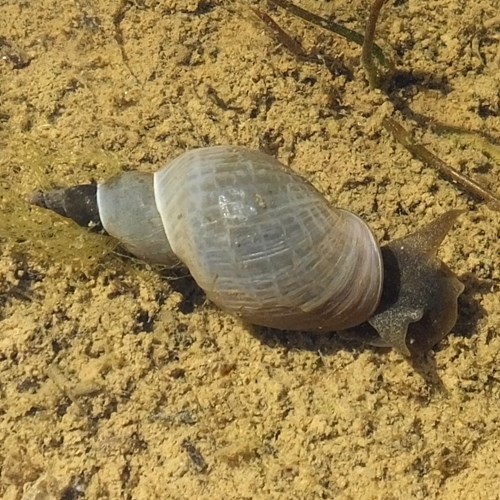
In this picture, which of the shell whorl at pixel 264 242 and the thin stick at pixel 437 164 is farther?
the thin stick at pixel 437 164

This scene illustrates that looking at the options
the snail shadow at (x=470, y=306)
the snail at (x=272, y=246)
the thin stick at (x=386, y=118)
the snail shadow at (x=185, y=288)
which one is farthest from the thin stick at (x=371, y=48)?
the snail shadow at (x=185, y=288)

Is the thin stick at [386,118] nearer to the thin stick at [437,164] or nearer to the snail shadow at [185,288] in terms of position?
the thin stick at [437,164]

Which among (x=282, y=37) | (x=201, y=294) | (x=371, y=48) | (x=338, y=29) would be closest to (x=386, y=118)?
(x=371, y=48)

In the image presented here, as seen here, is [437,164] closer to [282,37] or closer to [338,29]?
[338,29]

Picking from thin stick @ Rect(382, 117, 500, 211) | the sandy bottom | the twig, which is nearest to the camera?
the sandy bottom

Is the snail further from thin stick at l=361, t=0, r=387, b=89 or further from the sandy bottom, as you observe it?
thin stick at l=361, t=0, r=387, b=89

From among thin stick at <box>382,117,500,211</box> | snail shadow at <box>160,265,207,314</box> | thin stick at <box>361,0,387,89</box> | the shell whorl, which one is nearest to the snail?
the shell whorl

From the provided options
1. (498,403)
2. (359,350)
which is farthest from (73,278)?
(498,403)
